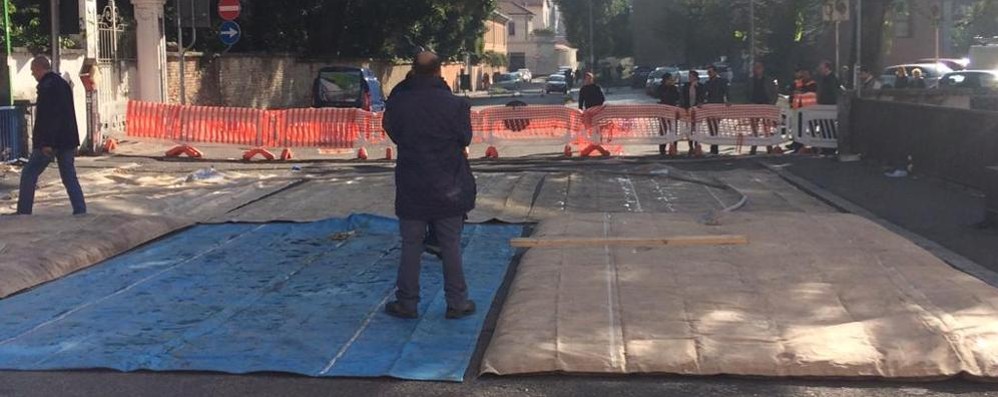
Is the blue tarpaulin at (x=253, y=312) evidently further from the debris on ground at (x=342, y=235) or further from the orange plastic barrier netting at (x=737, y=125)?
the orange plastic barrier netting at (x=737, y=125)

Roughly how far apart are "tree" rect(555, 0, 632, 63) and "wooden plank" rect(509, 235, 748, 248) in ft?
273

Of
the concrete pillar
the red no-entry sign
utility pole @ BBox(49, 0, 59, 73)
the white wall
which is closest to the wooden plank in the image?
utility pole @ BBox(49, 0, 59, 73)

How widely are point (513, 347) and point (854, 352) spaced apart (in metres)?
1.85

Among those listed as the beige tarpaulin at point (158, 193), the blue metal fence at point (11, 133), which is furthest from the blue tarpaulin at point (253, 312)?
the blue metal fence at point (11, 133)

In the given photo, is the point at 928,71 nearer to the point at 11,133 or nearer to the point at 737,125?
the point at 737,125

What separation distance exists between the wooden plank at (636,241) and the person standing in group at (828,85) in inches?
503

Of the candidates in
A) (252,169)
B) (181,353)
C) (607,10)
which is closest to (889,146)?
(252,169)

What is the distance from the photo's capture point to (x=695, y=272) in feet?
26.7

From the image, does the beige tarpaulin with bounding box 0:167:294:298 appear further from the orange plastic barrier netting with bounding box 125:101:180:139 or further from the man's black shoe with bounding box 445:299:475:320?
the orange plastic barrier netting with bounding box 125:101:180:139

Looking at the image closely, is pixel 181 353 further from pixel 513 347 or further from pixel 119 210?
pixel 119 210

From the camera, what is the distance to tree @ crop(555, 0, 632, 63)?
3686 inches

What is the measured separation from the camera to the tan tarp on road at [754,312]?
Result: 6.21 meters

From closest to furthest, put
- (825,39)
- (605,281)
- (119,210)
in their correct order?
1. (605,281)
2. (119,210)
3. (825,39)

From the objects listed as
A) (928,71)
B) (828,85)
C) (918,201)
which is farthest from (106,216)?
(928,71)
